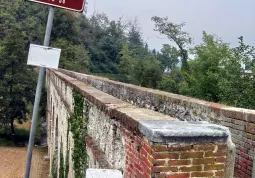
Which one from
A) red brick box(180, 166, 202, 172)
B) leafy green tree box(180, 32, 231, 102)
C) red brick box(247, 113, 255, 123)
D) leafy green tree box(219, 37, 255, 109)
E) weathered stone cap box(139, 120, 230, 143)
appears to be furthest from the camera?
leafy green tree box(180, 32, 231, 102)

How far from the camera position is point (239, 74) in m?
13.9

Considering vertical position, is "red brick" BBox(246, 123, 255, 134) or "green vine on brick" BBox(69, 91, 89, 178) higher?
"red brick" BBox(246, 123, 255, 134)

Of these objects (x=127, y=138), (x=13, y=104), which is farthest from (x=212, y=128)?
(x=13, y=104)

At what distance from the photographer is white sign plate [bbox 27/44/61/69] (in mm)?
3945

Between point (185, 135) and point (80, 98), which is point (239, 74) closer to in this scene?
point (80, 98)

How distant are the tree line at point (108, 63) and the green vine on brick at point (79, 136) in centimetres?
806

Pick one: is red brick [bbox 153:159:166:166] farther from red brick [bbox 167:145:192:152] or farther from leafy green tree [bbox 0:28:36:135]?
leafy green tree [bbox 0:28:36:135]

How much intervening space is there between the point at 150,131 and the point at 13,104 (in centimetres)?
2404

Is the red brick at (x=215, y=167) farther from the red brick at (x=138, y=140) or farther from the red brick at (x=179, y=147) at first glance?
the red brick at (x=138, y=140)

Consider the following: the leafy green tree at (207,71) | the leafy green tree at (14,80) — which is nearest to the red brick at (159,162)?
the leafy green tree at (207,71)

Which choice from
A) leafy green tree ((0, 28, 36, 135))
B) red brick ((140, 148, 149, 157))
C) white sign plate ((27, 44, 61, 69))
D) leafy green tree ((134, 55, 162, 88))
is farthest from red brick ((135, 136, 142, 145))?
leafy green tree ((134, 55, 162, 88))

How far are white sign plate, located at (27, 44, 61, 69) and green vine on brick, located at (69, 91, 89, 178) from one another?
1.16 m

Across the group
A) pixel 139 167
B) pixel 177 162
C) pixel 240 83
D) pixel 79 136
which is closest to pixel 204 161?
pixel 177 162

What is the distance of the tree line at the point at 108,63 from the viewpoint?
14523 mm
